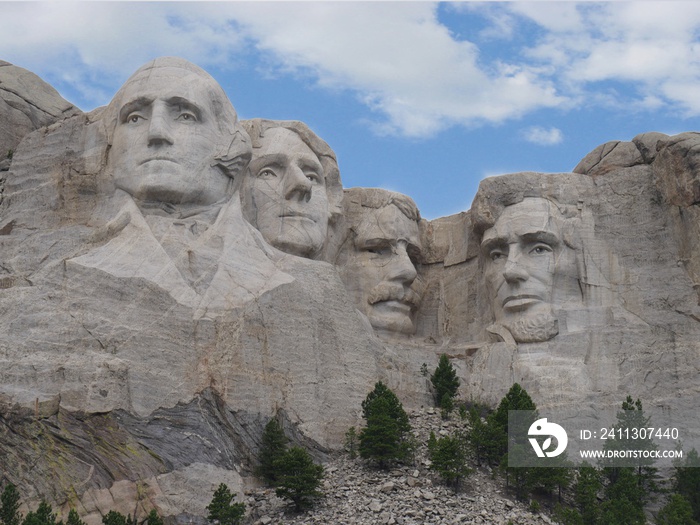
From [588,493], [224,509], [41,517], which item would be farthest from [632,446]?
[41,517]

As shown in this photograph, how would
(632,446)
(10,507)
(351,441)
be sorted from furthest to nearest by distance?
(632,446)
(351,441)
(10,507)

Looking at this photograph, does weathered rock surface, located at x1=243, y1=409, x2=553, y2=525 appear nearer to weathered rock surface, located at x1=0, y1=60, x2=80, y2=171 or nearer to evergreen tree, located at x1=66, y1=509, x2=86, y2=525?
evergreen tree, located at x1=66, y1=509, x2=86, y2=525

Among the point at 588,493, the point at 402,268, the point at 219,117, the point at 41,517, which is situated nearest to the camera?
the point at 41,517

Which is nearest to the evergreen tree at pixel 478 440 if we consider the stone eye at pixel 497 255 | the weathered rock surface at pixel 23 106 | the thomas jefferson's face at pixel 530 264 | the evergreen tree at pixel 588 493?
the evergreen tree at pixel 588 493

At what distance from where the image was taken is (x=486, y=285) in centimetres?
3016

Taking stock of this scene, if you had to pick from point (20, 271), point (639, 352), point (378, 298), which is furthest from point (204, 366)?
point (639, 352)

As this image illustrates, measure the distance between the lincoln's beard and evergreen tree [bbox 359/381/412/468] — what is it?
3.73m

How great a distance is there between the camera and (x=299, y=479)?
2386 centimetres

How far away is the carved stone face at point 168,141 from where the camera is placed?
88.7ft

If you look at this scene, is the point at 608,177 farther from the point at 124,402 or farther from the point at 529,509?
the point at 124,402

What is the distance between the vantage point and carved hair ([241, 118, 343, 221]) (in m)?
29.8

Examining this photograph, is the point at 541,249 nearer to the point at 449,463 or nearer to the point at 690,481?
the point at 690,481

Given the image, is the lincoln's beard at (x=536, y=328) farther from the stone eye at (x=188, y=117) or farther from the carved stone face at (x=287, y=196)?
the stone eye at (x=188, y=117)

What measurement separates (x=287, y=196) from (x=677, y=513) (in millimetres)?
8342
